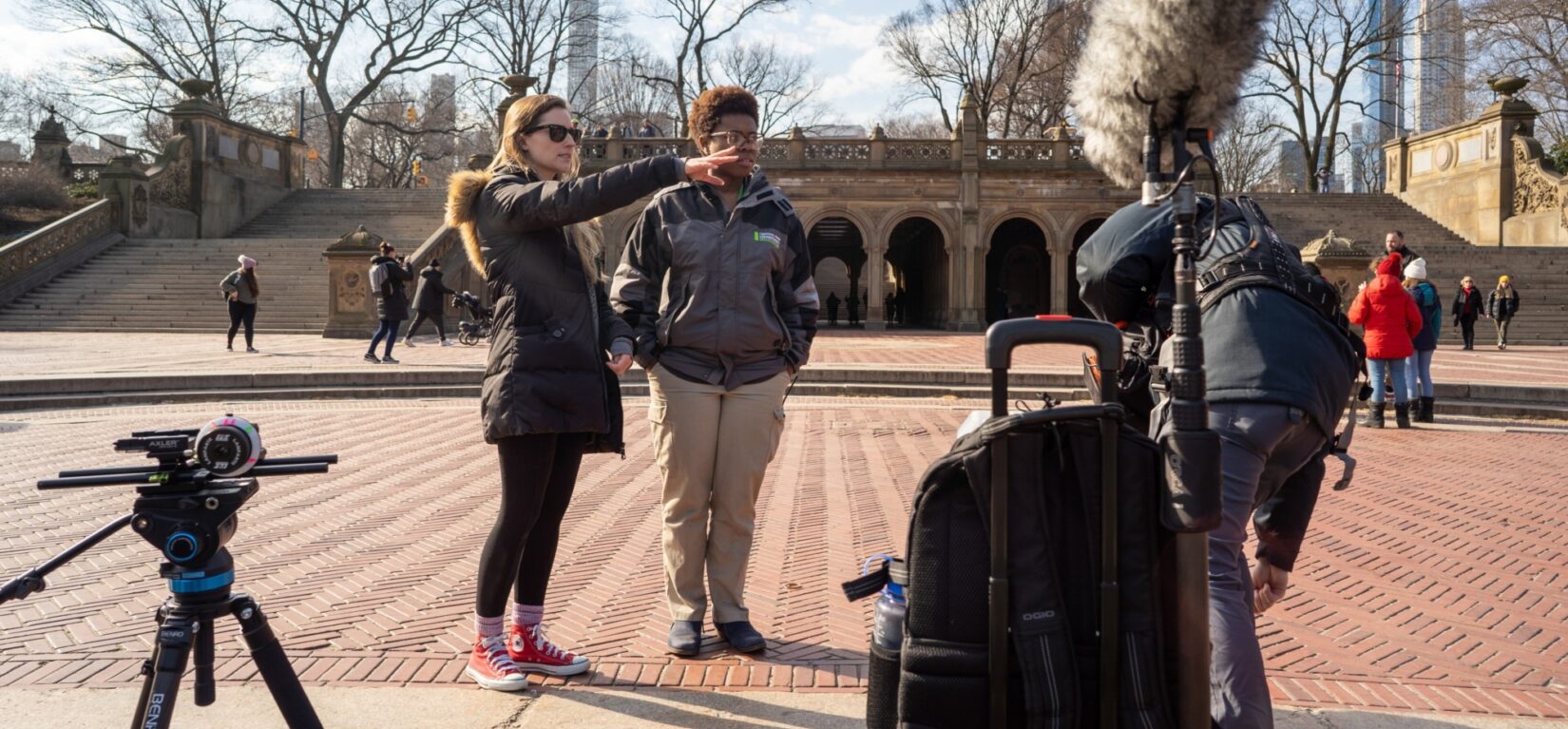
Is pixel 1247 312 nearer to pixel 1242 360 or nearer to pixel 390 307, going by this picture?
pixel 1242 360

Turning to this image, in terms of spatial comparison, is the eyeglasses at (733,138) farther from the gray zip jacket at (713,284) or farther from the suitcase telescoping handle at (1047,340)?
the suitcase telescoping handle at (1047,340)

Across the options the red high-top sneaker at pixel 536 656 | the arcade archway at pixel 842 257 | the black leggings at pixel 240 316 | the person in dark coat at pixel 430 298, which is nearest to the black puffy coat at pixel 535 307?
the red high-top sneaker at pixel 536 656

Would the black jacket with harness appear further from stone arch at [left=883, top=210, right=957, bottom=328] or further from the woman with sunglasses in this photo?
stone arch at [left=883, top=210, right=957, bottom=328]

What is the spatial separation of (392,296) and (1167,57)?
17071 mm

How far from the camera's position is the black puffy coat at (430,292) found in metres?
20.7

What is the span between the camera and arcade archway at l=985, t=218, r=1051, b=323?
1501 inches

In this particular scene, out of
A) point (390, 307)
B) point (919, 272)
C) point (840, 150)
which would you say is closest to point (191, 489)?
point (390, 307)

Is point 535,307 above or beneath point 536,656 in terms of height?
above

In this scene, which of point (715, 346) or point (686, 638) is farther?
point (686, 638)

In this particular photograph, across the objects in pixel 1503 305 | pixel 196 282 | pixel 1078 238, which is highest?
pixel 1078 238

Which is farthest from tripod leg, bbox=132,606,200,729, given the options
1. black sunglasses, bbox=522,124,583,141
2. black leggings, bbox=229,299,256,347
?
black leggings, bbox=229,299,256,347

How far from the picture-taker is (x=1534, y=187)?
30391mm

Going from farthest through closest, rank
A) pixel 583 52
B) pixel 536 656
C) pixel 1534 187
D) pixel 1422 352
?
1. pixel 583 52
2. pixel 1534 187
3. pixel 1422 352
4. pixel 536 656

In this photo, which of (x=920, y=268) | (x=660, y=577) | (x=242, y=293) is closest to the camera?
(x=660, y=577)
